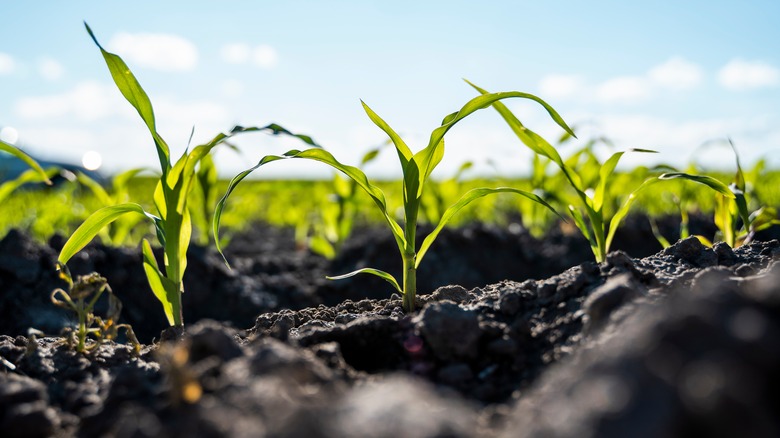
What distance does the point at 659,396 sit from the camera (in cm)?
64

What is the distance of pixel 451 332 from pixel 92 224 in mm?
1305

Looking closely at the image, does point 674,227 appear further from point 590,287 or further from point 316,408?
point 316,408

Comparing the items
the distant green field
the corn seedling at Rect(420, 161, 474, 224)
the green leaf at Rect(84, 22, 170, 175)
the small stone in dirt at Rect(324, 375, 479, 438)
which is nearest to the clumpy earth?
the small stone in dirt at Rect(324, 375, 479, 438)

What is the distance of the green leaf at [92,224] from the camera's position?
1.90 m

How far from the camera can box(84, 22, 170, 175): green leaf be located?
1.83 metres

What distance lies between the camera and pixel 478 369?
46.7 inches

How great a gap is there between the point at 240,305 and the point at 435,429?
3.20 meters

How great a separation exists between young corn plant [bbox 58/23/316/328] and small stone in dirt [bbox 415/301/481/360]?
0.79m

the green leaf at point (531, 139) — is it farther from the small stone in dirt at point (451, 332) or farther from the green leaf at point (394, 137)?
the small stone in dirt at point (451, 332)

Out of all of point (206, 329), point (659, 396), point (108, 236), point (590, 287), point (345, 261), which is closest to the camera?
point (659, 396)

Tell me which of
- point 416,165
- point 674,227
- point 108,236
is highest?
point 416,165

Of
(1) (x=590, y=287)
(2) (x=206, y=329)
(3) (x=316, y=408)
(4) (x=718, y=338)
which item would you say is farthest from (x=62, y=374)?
(4) (x=718, y=338)

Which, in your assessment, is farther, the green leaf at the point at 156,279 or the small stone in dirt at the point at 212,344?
the green leaf at the point at 156,279

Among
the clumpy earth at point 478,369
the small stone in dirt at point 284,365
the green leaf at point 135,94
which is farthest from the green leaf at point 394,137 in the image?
the small stone in dirt at point 284,365
